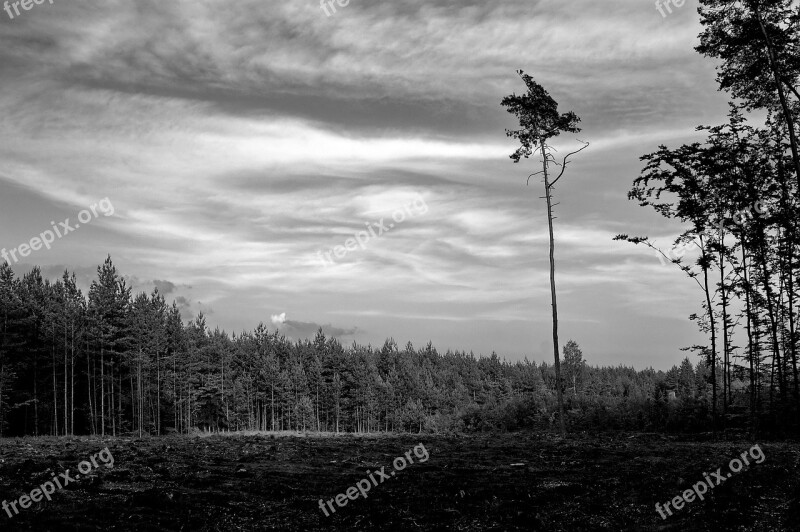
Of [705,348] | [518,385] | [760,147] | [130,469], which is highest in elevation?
[760,147]

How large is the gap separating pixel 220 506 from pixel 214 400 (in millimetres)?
89439

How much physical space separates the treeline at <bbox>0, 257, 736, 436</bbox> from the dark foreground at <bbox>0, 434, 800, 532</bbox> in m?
30.3

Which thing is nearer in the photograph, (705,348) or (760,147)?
(760,147)

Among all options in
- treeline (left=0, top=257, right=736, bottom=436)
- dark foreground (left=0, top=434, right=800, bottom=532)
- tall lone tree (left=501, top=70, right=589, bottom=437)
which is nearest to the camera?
dark foreground (left=0, top=434, right=800, bottom=532)

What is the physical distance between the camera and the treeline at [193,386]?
199 ft

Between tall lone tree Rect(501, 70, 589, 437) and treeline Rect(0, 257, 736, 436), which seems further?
treeline Rect(0, 257, 736, 436)

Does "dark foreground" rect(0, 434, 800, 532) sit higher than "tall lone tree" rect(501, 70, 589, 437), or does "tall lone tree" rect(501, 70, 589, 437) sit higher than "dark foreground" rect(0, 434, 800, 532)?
"tall lone tree" rect(501, 70, 589, 437)

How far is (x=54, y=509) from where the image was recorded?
12250 millimetres

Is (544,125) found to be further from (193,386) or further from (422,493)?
(193,386)

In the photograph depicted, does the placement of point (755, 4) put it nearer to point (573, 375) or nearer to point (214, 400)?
point (214, 400)

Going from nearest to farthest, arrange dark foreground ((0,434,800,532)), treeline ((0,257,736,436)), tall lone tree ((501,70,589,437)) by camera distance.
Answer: dark foreground ((0,434,800,532)) < tall lone tree ((501,70,589,437)) < treeline ((0,257,736,436))

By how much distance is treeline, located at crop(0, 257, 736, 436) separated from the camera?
199 feet

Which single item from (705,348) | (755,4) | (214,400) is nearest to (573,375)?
(214,400)

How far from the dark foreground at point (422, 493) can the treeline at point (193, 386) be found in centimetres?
3026
